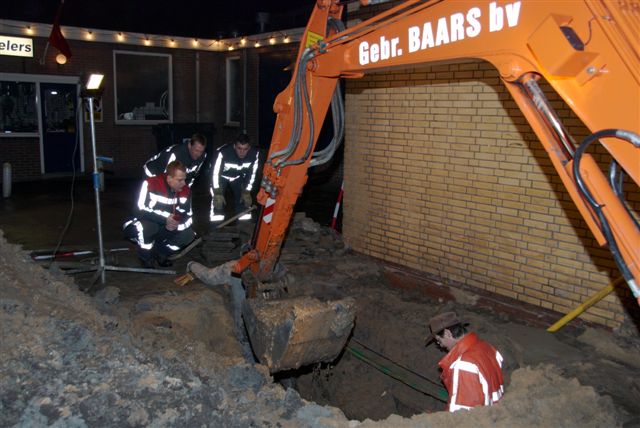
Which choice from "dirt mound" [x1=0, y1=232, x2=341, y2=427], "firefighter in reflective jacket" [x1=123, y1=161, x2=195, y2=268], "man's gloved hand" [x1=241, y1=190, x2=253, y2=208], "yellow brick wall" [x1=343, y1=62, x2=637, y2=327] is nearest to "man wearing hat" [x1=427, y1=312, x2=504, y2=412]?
"dirt mound" [x1=0, y1=232, x2=341, y2=427]

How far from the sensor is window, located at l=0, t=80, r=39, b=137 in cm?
1639

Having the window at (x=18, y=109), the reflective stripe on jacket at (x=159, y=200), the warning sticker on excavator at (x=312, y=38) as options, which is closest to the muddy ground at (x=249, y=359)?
the reflective stripe on jacket at (x=159, y=200)

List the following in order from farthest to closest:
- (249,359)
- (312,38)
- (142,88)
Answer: (142,88) → (249,359) → (312,38)

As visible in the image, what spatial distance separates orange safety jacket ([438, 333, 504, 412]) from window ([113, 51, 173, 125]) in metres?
16.5

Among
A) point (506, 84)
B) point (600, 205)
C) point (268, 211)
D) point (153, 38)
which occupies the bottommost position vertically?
point (268, 211)

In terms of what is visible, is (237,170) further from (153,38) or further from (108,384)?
(153,38)

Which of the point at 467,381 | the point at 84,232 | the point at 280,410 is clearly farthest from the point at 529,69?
the point at 84,232

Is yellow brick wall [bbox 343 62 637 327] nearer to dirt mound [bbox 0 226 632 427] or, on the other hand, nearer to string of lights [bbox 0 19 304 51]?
dirt mound [bbox 0 226 632 427]

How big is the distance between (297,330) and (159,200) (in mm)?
3709

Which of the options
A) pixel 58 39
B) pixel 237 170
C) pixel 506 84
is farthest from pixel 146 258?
pixel 58 39

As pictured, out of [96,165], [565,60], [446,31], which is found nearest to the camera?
[565,60]

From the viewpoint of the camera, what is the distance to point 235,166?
30.4 feet

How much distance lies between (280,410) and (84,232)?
820 cm

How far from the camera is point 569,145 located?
3.24m
